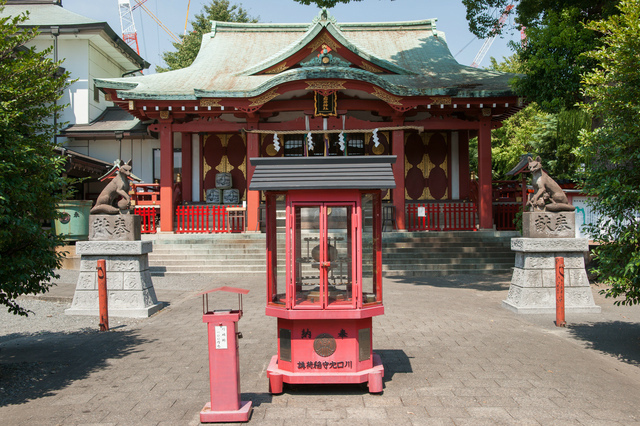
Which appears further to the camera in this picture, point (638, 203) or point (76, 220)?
point (76, 220)

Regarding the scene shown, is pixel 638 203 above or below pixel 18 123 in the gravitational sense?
below

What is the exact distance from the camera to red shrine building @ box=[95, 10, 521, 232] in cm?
1612

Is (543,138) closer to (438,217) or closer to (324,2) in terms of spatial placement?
(438,217)

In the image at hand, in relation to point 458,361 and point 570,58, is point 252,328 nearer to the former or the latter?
point 458,361

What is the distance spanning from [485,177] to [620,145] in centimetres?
1076

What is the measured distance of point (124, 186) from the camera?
32.7ft

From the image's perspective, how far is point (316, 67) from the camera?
1600cm

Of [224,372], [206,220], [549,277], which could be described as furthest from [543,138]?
[224,372]

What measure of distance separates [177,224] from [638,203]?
1418cm

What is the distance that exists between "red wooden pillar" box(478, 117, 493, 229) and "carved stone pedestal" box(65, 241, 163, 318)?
37.8ft

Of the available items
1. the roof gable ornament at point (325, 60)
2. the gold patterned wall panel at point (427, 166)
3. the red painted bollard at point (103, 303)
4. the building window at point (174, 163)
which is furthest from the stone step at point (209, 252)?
the gold patterned wall panel at point (427, 166)

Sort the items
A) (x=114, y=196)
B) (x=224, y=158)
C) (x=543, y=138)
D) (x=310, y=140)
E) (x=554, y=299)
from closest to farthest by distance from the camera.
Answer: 1. (x=554, y=299)
2. (x=114, y=196)
3. (x=310, y=140)
4. (x=224, y=158)
5. (x=543, y=138)

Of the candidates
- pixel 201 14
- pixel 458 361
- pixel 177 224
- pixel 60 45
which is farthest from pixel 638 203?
pixel 201 14

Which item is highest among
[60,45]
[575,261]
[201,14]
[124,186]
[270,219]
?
[201,14]
